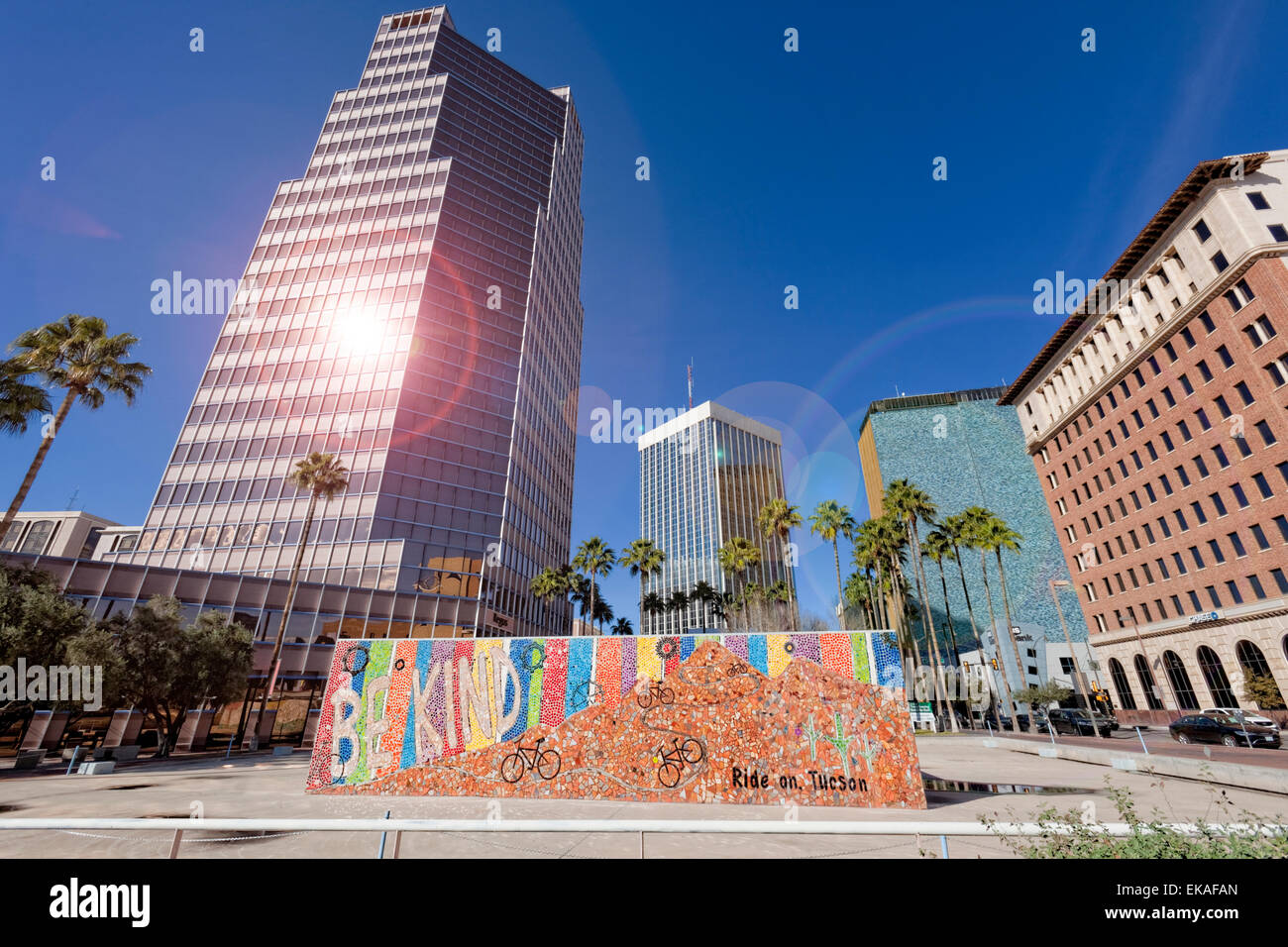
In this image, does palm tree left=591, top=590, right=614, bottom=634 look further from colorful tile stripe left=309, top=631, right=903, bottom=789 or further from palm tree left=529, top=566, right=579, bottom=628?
colorful tile stripe left=309, top=631, right=903, bottom=789

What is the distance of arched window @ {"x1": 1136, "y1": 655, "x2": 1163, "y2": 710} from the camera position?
4481cm

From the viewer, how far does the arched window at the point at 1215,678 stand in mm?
38312

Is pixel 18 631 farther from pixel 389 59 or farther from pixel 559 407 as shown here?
pixel 389 59

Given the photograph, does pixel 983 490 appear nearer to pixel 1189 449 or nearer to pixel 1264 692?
pixel 1189 449

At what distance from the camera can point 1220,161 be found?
38.8 m

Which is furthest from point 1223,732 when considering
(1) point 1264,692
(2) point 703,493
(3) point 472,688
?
(2) point 703,493

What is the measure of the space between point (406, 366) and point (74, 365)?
110 ft

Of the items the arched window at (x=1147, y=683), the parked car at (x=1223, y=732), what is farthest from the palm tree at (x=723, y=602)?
the parked car at (x=1223, y=732)

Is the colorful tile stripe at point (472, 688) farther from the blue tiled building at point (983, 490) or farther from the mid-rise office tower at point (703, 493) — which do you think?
the mid-rise office tower at point (703, 493)

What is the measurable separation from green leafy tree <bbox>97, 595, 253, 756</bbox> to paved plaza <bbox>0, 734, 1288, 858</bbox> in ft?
14.2

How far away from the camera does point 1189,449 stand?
41562 mm

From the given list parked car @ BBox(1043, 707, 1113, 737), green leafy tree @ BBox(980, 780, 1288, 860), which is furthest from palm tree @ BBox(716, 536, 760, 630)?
green leafy tree @ BBox(980, 780, 1288, 860)

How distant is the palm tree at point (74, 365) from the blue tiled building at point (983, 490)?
10925 cm
